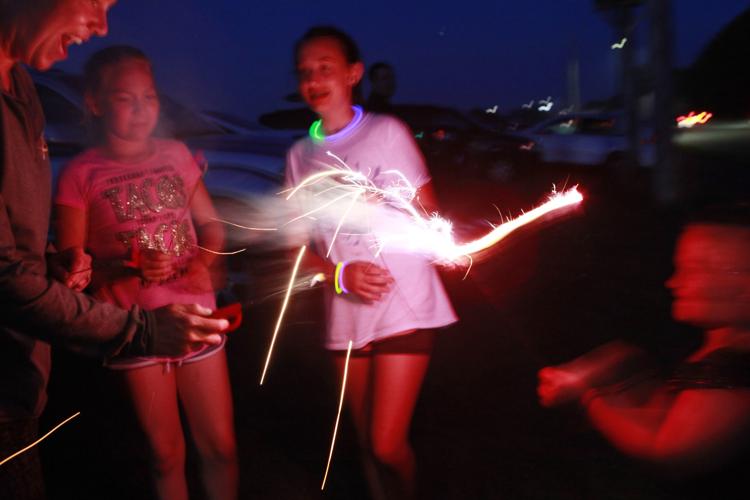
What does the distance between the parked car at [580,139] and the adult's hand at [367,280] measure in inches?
642

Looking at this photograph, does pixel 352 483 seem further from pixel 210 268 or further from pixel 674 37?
pixel 674 37

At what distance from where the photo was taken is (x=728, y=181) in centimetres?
1770

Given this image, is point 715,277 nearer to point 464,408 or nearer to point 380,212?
point 380,212

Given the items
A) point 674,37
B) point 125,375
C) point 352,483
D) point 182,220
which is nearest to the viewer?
point 125,375

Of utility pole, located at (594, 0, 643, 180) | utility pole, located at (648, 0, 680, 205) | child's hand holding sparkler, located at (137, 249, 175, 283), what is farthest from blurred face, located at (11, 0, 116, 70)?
utility pole, located at (594, 0, 643, 180)

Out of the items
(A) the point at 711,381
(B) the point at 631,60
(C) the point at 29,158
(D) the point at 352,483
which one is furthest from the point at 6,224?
(B) the point at 631,60

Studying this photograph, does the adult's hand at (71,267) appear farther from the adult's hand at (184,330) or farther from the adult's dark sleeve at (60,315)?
the adult's hand at (184,330)

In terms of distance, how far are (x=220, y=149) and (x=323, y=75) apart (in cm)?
351

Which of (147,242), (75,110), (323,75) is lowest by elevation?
(147,242)

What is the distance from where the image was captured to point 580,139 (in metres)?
18.5

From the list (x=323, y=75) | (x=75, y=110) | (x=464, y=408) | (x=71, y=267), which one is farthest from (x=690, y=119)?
(x=71, y=267)

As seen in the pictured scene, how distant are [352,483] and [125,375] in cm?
166

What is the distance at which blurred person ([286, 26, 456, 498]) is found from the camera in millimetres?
2863

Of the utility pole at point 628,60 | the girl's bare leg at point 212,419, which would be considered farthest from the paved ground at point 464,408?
the utility pole at point 628,60
